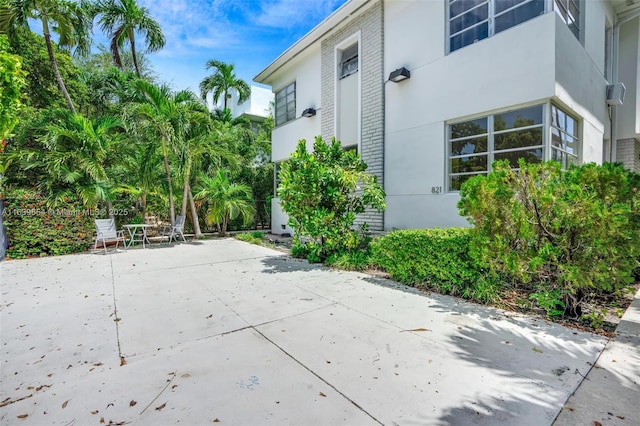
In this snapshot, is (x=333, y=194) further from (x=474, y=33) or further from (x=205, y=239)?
(x=205, y=239)

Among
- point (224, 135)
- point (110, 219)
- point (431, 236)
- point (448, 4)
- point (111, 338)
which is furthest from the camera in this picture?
point (224, 135)

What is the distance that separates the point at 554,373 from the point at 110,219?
10.9 metres

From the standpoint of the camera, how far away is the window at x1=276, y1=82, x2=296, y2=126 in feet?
41.7

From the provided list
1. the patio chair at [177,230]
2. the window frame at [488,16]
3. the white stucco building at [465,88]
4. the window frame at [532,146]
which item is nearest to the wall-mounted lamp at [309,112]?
the white stucco building at [465,88]

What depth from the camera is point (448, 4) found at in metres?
6.96

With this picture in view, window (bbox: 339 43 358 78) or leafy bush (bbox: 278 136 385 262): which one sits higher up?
window (bbox: 339 43 358 78)

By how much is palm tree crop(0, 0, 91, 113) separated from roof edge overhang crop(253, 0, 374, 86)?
612 cm

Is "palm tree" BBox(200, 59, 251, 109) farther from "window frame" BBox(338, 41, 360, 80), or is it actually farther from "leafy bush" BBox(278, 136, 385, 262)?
"leafy bush" BBox(278, 136, 385, 262)

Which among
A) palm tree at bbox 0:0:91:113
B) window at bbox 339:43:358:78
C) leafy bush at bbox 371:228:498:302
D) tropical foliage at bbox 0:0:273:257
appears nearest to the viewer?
leafy bush at bbox 371:228:498:302

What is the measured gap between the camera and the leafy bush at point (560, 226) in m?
3.38

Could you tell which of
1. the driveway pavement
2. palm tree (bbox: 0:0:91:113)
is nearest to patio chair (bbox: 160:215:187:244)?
palm tree (bbox: 0:0:91:113)

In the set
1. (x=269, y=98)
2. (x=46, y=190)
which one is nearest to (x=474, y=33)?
(x=46, y=190)

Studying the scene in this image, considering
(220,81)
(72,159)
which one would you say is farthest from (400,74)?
(220,81)

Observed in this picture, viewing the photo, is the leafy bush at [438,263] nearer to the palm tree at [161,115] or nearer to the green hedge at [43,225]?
the palm tree at [161,115]
